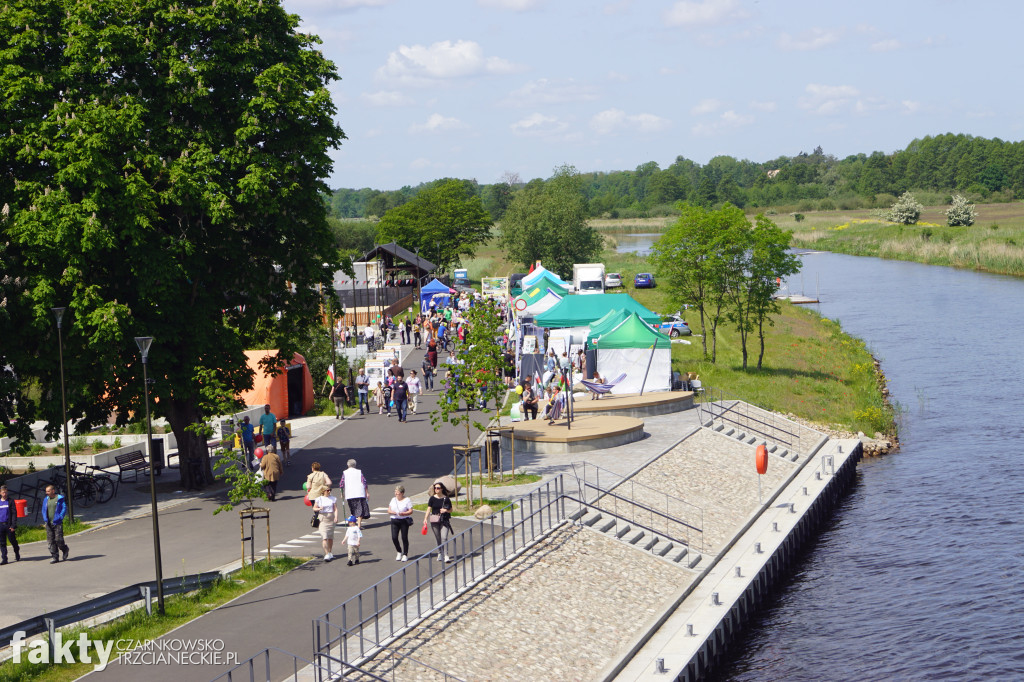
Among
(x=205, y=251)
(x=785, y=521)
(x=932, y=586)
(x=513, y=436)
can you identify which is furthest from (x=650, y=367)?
(x=205, y=251)

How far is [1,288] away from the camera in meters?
26.3

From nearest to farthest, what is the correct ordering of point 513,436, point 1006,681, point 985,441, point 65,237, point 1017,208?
1. point 1006,681
2. point 65,237
3. point 513,436
4. point 985,441
5. point 1017,208

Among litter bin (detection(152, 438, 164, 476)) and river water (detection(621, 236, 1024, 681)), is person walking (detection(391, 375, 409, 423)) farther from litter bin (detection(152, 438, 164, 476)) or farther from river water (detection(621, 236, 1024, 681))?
river water (detection(621, 236, 1024, 681))

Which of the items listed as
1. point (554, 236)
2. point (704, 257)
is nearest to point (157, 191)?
point (704, 257)

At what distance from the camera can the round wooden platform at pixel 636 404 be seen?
125 ft

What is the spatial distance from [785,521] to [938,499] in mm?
7750

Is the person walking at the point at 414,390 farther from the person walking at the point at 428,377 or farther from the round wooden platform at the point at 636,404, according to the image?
the round wooden platform at the point at 636,404

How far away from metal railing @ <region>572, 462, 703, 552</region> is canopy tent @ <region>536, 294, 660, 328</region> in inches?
686

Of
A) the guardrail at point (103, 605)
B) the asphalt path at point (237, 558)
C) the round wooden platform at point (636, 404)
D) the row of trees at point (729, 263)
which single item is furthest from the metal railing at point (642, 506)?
the row of trees at point (729, 263)

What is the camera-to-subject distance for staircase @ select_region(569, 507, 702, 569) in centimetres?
2427

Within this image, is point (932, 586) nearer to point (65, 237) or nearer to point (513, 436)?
point (513, 436)

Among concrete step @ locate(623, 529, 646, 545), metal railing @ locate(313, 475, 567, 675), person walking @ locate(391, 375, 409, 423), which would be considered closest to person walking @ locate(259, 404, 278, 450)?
person walking @ locate(391, 375, 409, 423)

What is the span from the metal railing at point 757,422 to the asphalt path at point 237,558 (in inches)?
488

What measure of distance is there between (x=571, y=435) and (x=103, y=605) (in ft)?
57.4
